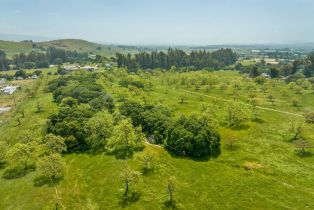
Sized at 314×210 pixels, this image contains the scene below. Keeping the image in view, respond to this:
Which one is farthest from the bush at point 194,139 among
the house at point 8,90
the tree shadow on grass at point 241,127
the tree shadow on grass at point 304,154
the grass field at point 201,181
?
the house at point 8,90

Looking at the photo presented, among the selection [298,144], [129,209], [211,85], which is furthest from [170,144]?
[211,85]

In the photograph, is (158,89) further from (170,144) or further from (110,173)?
(110,173)

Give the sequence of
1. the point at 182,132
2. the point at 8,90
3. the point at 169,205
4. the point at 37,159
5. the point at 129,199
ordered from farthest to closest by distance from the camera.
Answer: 1. the point at 8,90
2. the point at 182,132
3. the point at 37,159
4. the point at 129,199
5. the point at 169,205

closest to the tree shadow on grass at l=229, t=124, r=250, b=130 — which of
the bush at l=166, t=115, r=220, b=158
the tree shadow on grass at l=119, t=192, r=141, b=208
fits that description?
the bush at l=166, t=115, r=220, b=158

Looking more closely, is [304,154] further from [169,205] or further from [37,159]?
[37,159]

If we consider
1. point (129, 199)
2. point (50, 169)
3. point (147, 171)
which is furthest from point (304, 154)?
point (50, 169)

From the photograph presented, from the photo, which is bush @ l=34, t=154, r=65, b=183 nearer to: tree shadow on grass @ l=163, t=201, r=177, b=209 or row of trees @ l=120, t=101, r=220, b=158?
tree shadow on grass @ l=163, t=201, r=177, b=209

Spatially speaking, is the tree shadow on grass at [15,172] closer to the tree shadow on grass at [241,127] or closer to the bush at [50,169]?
the bush at [50,169]
